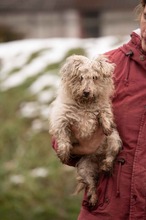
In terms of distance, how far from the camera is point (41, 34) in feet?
68.2

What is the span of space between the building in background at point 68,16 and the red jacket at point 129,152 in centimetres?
1612

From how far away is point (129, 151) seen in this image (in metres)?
4.15

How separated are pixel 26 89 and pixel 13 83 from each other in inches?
9.1

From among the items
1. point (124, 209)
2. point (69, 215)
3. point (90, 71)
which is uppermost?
point (90, 71)

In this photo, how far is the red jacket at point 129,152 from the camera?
4.11 metres

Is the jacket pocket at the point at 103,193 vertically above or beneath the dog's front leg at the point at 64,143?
beneath

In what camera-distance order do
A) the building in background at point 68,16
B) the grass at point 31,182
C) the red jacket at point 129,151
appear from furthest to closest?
the building in background at point 68,16
the grass at point 31,182
the red jacket at point 129,151

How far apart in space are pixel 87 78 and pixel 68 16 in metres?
17.6

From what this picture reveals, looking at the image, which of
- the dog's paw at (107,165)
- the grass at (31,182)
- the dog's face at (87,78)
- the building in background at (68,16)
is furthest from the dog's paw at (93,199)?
the building in background at (68,16)

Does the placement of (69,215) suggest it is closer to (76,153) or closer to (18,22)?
(76,153)

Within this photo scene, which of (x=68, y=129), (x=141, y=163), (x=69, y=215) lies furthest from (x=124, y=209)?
(x=69, y=215)

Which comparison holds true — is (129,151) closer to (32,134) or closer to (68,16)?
(32,134)

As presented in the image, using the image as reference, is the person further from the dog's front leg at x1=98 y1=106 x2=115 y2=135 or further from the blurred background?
the blurred background

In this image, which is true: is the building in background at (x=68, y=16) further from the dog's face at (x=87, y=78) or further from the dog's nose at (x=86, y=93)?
the dog's nose at (x=86, y=93)
